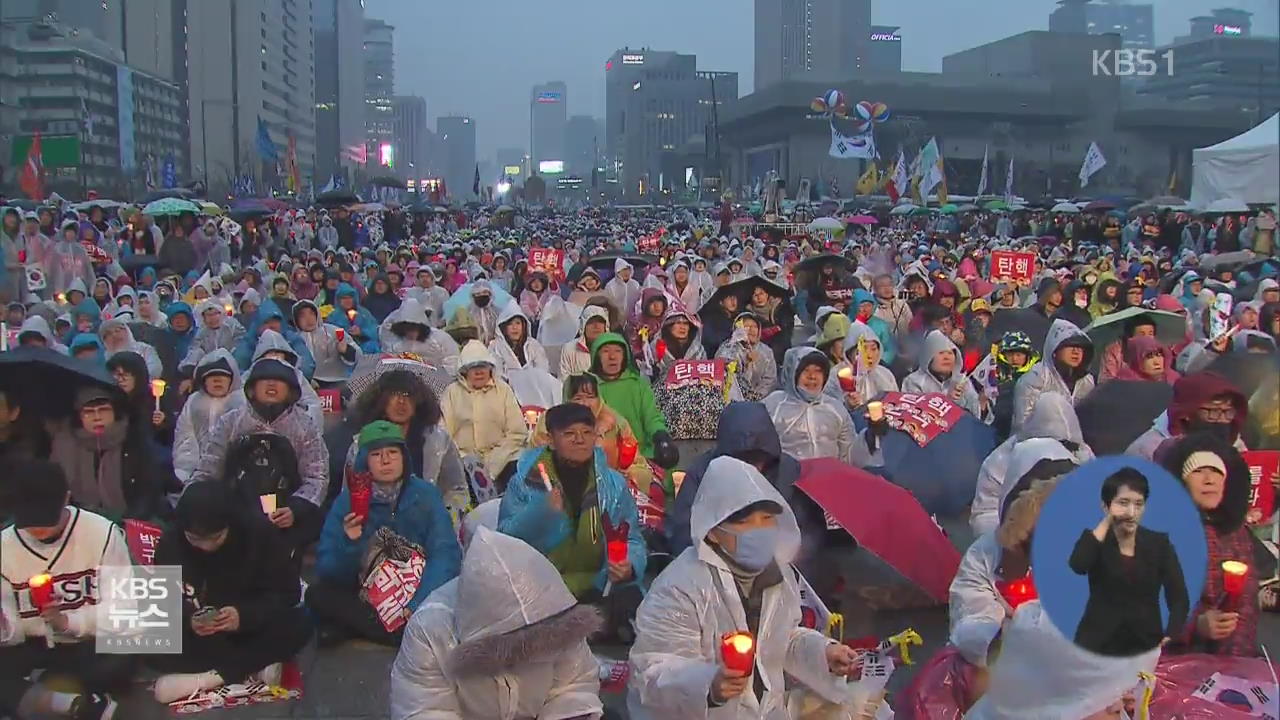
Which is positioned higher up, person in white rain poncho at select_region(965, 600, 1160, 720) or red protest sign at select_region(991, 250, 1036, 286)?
red protest sign at select_region(991, 250, 1036, 286)

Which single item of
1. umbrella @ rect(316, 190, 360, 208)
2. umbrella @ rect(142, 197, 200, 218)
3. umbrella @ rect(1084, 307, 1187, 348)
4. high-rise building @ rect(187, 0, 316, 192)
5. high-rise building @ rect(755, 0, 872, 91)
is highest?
high-rise building @ rect(755, 0, 872, 91)

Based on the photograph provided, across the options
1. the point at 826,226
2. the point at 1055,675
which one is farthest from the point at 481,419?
the point at 826,226

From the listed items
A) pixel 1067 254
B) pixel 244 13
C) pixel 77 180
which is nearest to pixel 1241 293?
pixel 1067 254

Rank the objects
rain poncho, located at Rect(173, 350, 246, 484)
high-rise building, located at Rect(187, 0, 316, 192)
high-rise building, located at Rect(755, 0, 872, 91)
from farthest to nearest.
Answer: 1. high-rise building, located at Rect(755, 0, 872, 91)
2. high-rise building, located at Rect(187, 0, 316, 192)
3. rain poncho, located at Rect(173, 350, 246, 484)

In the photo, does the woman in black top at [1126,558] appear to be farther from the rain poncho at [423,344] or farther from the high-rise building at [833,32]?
the high-rise building at [833,32]

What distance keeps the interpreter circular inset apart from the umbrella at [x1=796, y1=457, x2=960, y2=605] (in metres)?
3.25

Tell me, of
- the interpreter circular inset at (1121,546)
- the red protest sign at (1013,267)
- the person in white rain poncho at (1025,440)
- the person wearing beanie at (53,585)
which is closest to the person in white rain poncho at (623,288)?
the red protest sign at (1013,267)

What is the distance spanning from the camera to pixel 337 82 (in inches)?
6176

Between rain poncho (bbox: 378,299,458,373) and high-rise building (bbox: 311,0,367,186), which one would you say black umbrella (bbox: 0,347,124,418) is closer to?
rain poncho (bbox: 378,299,458,373)

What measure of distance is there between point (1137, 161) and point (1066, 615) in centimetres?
7725

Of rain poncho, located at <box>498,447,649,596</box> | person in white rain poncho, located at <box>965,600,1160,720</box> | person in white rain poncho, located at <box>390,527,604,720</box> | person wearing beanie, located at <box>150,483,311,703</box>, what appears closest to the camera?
person in white rain poncho, located at <box>965,600,1160,720</box>

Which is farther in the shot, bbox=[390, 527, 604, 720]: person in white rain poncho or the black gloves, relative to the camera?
the black gloves

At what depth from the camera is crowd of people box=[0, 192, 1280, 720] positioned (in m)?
3.74

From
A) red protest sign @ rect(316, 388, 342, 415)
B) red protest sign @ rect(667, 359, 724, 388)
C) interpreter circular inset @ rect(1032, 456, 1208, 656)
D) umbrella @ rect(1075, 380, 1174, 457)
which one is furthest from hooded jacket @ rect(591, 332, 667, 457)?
interpreter circular inset @ rect(1032, 456, 1208, 656)
